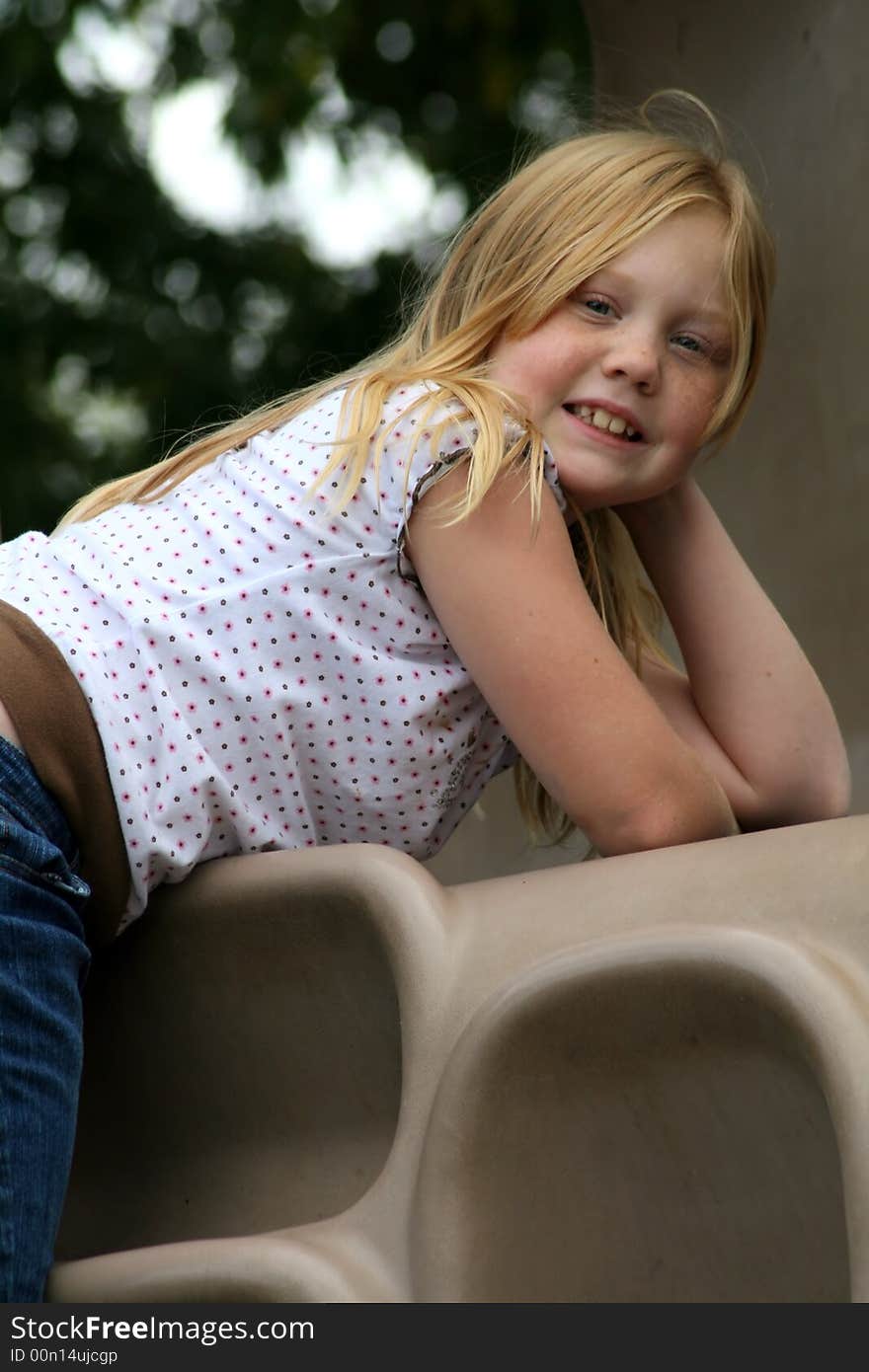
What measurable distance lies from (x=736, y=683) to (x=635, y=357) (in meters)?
0.30

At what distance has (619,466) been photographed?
136 cm

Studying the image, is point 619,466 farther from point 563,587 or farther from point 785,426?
point 785,426

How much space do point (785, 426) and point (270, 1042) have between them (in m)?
1.17

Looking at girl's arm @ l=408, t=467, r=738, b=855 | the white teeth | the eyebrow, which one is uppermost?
the eyebrow

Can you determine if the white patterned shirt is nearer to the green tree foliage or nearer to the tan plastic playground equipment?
the tan plastic playground equipment

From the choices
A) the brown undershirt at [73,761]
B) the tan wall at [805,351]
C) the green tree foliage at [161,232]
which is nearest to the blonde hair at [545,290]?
the brown undershirt at [73,761]

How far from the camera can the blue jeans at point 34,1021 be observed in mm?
1021

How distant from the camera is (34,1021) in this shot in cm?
106

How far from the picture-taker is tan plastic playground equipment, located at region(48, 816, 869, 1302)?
0.94 meters

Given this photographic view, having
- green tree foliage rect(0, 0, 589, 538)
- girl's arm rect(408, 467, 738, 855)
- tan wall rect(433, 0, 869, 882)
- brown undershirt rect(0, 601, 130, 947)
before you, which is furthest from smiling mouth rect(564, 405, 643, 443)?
green tree foliage rect(0, 0, 589, 538)

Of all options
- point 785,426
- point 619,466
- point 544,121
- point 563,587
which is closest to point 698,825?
point 563,587

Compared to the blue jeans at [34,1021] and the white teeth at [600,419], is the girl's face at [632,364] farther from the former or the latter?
the blue jeans at [34,1021]

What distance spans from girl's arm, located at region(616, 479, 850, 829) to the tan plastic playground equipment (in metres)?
0.43

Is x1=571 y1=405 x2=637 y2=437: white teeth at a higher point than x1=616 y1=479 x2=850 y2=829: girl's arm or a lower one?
higher
